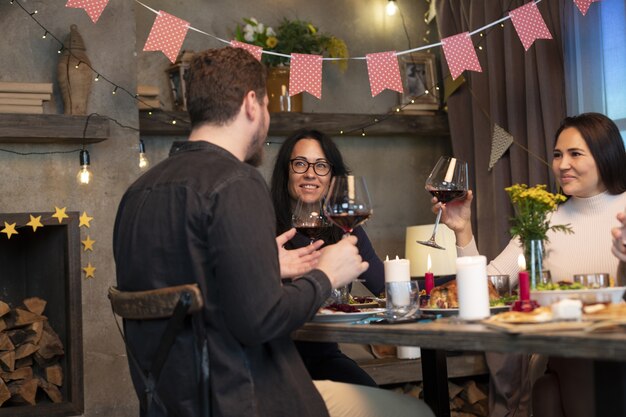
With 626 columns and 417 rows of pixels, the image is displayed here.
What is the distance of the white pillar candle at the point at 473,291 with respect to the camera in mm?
1757

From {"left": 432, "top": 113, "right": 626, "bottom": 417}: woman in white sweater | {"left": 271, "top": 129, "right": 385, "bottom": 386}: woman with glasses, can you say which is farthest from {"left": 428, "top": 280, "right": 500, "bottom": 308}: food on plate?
{"left": 271, "top": 129, "right": 385, "bottom": 386}: woman with glasses

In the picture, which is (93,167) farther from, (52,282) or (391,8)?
(391,8)

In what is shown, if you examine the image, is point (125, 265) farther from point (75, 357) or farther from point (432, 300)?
point (75, 357)

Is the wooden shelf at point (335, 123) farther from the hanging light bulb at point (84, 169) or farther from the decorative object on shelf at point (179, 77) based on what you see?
the hanging light bulb at point (84, 169)

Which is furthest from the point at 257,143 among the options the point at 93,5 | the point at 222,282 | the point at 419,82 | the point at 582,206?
the point at 419,82

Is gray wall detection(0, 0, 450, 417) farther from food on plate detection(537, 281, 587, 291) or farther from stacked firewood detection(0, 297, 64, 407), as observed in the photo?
food on plate detection(537, 281, 587, 291)

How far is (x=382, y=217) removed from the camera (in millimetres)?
4969

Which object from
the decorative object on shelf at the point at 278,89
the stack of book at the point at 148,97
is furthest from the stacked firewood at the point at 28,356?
the decorative object on shelf at the point at 278,89

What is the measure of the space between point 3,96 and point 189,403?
2.44 metres

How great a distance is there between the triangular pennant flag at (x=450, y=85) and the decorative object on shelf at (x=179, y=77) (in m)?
1.32

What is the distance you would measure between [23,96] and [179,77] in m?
Answer: 0.85

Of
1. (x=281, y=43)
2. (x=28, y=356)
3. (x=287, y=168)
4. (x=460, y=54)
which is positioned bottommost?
(x=28, y=356)

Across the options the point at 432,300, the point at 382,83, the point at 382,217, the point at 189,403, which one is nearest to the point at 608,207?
the point at 432,300

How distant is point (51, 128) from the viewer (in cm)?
380
